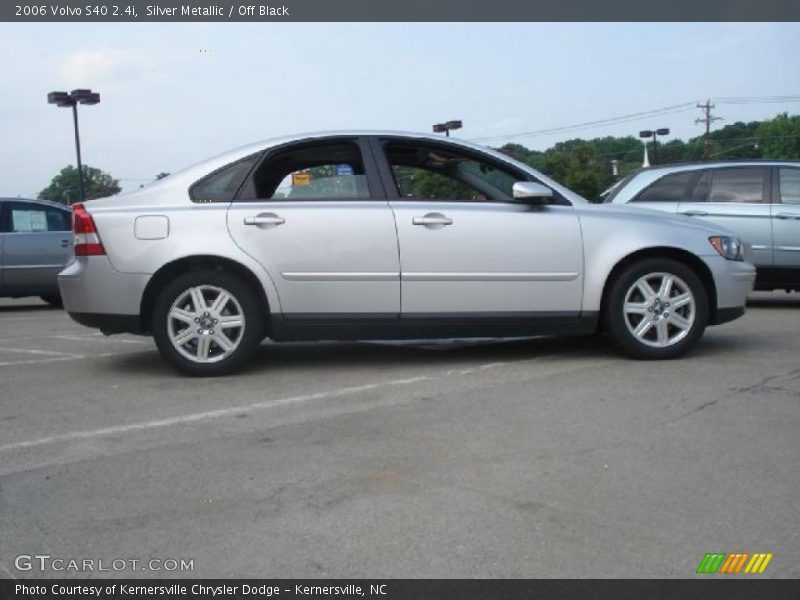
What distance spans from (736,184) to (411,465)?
281 inches

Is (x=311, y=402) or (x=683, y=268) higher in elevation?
(x=683, y=268)

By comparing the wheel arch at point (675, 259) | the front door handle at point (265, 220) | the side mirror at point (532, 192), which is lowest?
the wheel arch at point (675, 259)

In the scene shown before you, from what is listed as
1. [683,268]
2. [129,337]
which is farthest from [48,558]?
[129,337]

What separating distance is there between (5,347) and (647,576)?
6483mm

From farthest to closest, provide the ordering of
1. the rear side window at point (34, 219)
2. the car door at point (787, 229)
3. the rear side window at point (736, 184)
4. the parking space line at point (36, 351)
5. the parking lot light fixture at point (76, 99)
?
1. the parking lot light fixture at point (76, 99)
2. the rear side window at point (34, 219)
3. the rear side window at point (736, 184)
4. the car door at point (787, 229)
5. the parking space line at point (36, 351)

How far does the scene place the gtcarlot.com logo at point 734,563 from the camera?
2807 mm

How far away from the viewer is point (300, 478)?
3.68 m

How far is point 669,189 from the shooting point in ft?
31.8

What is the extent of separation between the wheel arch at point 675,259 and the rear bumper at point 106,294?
314cm

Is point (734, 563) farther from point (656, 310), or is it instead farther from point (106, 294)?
point (106, 294)

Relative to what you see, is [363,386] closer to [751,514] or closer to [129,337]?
[751,514]

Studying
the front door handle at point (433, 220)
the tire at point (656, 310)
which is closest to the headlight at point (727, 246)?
the tire at point (656, 310)
